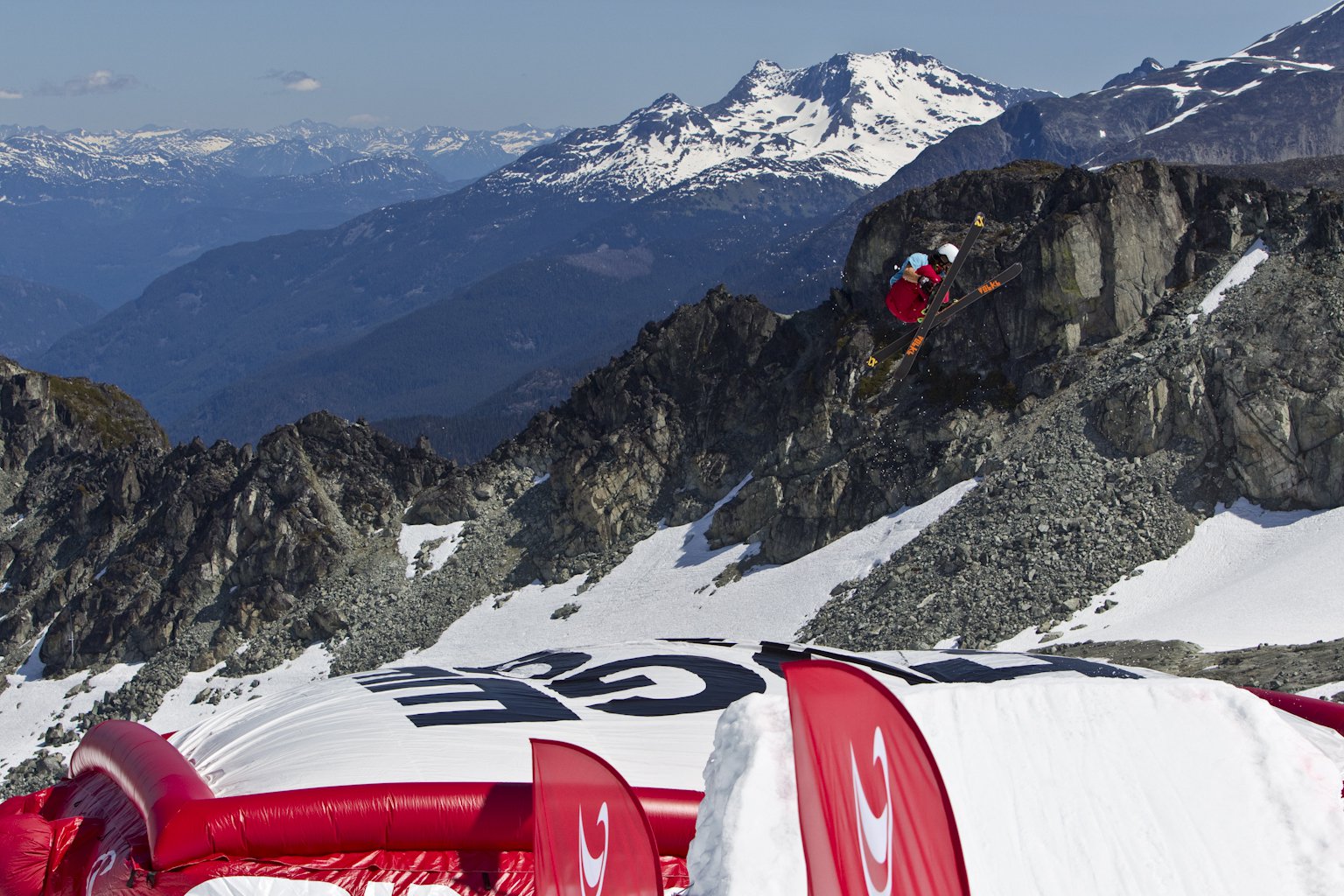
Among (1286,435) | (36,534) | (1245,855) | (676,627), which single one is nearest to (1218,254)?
(1286,435)

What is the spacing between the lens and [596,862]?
1107cm

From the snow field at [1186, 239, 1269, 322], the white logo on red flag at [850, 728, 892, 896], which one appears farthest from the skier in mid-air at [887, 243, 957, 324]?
Result: the snow field at [1186, 239, 1269, 322]

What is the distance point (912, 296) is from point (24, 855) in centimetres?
2998

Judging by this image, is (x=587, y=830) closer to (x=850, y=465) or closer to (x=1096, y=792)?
(x=1096, y=792)

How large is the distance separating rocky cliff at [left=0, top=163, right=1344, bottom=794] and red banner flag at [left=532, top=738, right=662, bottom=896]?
37310mm

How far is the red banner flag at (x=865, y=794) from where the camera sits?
8.49 meters

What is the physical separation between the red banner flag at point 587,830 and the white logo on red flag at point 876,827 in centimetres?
237

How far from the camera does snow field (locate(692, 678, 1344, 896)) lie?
929 cm

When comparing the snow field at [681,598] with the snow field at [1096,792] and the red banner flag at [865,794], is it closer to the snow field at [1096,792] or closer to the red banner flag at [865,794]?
the snow field at [1096,792]

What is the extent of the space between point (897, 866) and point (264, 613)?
88.2m

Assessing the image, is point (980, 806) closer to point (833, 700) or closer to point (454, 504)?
point (833, 700)

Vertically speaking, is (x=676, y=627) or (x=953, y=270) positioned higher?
(x=953, y=270)

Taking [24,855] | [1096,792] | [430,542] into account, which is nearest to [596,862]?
[1096,792]

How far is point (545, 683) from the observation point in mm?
22281
